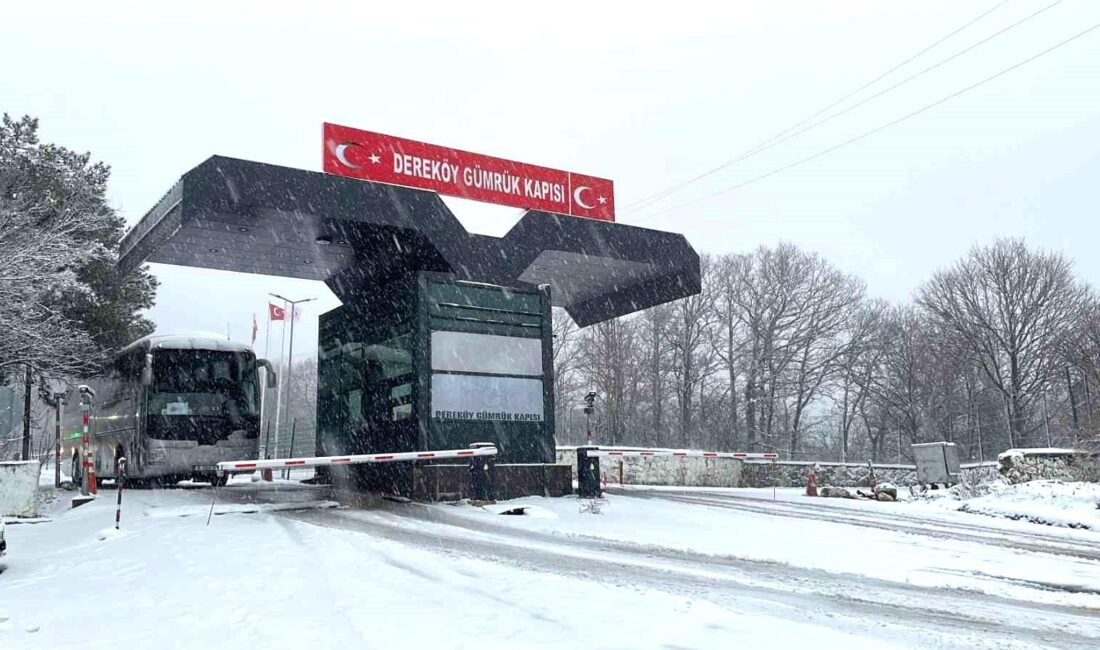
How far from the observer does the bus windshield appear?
19.6m

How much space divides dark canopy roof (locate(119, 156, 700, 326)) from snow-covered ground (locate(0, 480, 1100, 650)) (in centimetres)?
530

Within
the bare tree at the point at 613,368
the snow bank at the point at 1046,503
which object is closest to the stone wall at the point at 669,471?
the snow bank at the point at 1046,503

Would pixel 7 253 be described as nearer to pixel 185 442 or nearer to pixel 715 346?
pixel 185 442

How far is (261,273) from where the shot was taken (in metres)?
20.2

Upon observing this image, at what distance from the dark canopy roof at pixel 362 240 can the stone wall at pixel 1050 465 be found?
7.89 m

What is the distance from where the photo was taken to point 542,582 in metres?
7.16

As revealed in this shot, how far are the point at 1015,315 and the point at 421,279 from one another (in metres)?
38.6

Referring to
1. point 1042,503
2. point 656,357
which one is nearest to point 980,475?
point 1042,503

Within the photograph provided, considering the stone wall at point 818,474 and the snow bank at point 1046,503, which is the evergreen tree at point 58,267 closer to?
the stone wall at point 818,474

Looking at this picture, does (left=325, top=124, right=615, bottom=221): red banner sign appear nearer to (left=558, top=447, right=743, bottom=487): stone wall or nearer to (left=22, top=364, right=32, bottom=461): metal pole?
(left=558, top=447, right=743, bottom=487): stone wall

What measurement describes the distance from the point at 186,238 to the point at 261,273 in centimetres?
399

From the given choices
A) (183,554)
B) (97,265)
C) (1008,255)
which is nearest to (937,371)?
(1008,255)

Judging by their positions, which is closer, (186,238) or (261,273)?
(186,238)

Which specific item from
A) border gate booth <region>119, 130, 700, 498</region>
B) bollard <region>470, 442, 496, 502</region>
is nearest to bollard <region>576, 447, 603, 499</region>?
border gate booth <region>119, 130, 700, 498</region>
